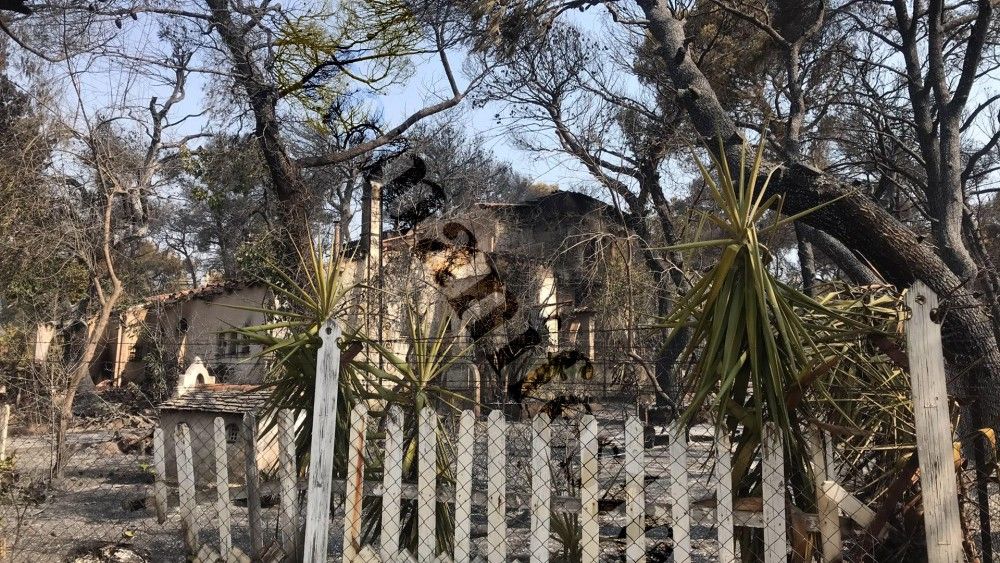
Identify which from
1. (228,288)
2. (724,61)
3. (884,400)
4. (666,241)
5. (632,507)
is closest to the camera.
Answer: (632,507)

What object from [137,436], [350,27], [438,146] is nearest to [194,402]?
→ [137,436]

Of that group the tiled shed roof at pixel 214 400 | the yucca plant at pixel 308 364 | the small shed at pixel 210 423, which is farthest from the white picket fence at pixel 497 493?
the small shed at pixel 210 423

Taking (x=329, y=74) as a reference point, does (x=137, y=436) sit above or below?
below

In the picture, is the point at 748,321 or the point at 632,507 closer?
the point at 748,321

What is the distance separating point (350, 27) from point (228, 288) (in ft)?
33.0

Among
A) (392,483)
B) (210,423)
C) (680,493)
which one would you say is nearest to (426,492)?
(392,483)

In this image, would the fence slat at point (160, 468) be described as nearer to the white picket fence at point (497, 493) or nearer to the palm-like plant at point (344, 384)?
the white picket fence at point (497, 493)

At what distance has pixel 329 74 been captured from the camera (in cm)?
1271

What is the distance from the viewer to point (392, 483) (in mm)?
4145

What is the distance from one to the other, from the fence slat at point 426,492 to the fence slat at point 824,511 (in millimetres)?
1934

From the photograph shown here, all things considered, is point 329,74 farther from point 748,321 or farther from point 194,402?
point 748,321

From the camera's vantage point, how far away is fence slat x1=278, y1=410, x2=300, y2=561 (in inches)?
170

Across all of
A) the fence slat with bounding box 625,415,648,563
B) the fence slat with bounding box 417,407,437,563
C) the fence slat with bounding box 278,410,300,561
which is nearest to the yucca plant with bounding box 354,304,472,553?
the fence slat with bounding box 417,407,437,563

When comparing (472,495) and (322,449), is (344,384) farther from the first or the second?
(472,495)
